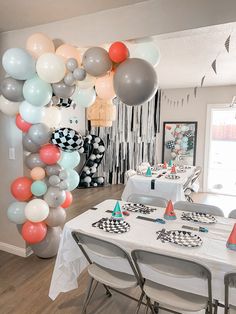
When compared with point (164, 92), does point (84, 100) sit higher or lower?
lower

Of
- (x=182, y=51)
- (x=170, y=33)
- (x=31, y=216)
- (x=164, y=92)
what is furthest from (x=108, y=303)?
(x=164, y=92)

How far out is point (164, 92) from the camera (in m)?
6.19

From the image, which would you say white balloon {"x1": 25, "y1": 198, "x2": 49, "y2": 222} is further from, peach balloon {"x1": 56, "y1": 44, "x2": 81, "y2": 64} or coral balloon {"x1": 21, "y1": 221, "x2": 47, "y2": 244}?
peach balloon {"x1": 56, "y1": 44, "x2": 81, "y2": 64}

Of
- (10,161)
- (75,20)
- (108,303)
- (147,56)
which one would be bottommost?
(108,303)

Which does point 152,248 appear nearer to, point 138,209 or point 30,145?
point 138,209

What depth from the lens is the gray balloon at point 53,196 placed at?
2.31 m

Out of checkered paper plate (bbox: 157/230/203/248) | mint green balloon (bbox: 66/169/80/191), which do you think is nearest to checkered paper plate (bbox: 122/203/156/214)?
checkered paper plate (bbox: 157/230/203/248)

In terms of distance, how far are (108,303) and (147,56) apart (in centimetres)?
209

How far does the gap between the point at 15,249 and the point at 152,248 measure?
72.7 inches

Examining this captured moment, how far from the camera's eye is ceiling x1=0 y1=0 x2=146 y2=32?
193cm

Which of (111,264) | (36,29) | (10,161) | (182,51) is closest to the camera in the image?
(111,264)

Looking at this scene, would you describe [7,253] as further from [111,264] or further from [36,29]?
[36,29]

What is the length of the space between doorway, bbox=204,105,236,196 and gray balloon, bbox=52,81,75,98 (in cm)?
451

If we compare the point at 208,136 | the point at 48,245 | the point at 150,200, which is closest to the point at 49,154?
the point at 48,245
